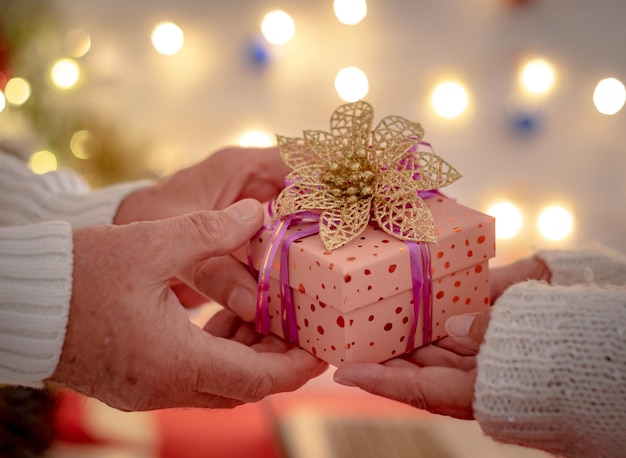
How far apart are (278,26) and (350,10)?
10.6 inches

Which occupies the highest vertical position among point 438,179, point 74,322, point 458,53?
point 458,53

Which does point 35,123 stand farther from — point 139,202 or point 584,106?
point 584,106

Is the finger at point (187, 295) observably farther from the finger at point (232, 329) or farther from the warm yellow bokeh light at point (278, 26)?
the warm yellow bokeh light at point (278, 26)

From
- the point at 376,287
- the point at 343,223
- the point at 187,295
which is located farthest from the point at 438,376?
the point at 187,295

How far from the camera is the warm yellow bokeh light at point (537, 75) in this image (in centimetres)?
231

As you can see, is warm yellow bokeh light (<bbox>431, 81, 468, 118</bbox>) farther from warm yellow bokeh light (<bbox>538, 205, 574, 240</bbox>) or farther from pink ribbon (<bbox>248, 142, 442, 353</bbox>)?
pink ribbon (<bbox>248, 142, 442, 353</bbox>)

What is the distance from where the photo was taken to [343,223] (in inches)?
43.1

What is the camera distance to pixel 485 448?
170cm

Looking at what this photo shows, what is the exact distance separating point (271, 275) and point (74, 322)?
0.97ft

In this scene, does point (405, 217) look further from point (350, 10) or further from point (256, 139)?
point (256, 139)

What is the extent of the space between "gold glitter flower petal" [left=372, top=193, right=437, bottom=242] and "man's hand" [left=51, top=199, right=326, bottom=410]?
201 millimetres

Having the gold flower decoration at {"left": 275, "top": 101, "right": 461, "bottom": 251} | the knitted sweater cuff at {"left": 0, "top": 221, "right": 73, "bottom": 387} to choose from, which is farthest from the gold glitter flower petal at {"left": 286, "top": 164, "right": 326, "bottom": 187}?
the knitted sweater cuff at {"left": 0, "top": 221, "right": 73, "bottom": 387}

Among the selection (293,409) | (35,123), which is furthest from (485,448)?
(35,123)

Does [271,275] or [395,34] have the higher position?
[395,34]
